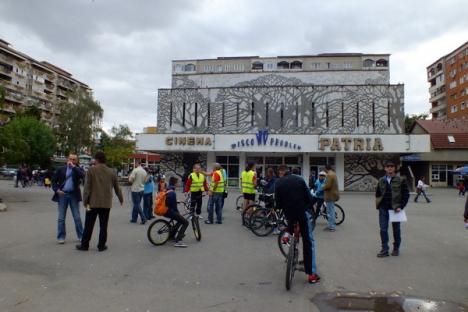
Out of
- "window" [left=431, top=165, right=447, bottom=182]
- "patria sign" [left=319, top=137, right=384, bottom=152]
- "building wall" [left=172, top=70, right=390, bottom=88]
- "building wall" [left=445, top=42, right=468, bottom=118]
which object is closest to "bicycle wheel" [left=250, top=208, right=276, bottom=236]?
"patria sign" [left=319, top=137, right=384, bottom=152]

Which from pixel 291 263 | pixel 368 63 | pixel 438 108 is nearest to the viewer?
pixel 291 263

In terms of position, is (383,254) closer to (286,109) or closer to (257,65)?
(286,109)

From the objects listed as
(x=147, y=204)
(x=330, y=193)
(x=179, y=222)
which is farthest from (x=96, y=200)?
(x=330, y=193)

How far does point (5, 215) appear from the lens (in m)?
11.2

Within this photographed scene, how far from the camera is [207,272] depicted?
5367 mm

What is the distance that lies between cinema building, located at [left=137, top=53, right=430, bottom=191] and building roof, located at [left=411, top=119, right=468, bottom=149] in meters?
14.2

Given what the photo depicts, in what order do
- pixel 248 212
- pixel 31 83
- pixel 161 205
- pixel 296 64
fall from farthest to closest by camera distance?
pixel 31 83 → pixel 296 64 → pixel 248 212 → pixel 161 205

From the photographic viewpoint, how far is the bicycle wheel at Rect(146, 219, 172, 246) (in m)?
7.24

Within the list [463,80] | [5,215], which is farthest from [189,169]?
[463,80]

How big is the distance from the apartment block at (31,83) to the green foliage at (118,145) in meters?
9.00

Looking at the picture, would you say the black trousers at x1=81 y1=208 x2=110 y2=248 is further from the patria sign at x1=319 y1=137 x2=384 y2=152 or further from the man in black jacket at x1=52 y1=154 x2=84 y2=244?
the patria sign at x1=319 y1=137 x2=384 y2=152

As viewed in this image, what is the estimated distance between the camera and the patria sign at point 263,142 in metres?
28.7

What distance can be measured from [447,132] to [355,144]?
A: 21862mm

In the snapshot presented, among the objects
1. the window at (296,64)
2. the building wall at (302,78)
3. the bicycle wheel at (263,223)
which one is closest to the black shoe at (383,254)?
the bicycle wheel at (263,223)
